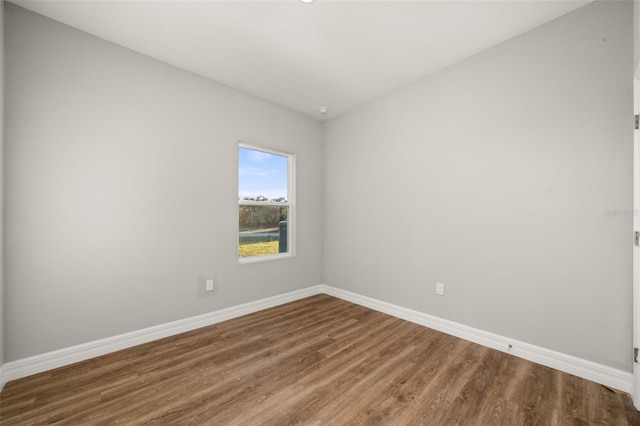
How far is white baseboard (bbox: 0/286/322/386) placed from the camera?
6.68 feet

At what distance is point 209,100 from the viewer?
306 centimetres

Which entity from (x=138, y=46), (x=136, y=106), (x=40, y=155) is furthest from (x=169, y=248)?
(x=138, y=46)

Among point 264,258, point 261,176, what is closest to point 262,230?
point 264,258

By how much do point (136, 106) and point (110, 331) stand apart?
→ 2.09 metres

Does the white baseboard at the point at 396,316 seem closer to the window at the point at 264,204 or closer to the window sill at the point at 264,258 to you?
the window sill at the point at 264,258

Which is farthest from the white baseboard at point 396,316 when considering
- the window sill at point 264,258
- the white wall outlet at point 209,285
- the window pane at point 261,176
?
the window pane at point 261,176

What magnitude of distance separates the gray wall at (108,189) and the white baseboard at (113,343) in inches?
2.4

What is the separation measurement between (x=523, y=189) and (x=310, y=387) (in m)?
2.38

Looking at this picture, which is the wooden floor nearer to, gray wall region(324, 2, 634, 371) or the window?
gray wall region(324, 2, 634, 371)

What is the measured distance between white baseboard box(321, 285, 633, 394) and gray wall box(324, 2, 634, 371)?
0.06m

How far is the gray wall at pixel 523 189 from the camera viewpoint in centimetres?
196

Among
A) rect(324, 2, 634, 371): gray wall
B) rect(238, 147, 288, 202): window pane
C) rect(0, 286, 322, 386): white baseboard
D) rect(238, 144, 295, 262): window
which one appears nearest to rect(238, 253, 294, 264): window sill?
rect(238, 144, 295, 262): window

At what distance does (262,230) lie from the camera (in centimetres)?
367

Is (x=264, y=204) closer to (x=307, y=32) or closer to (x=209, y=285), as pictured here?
(x=209, y=285)
